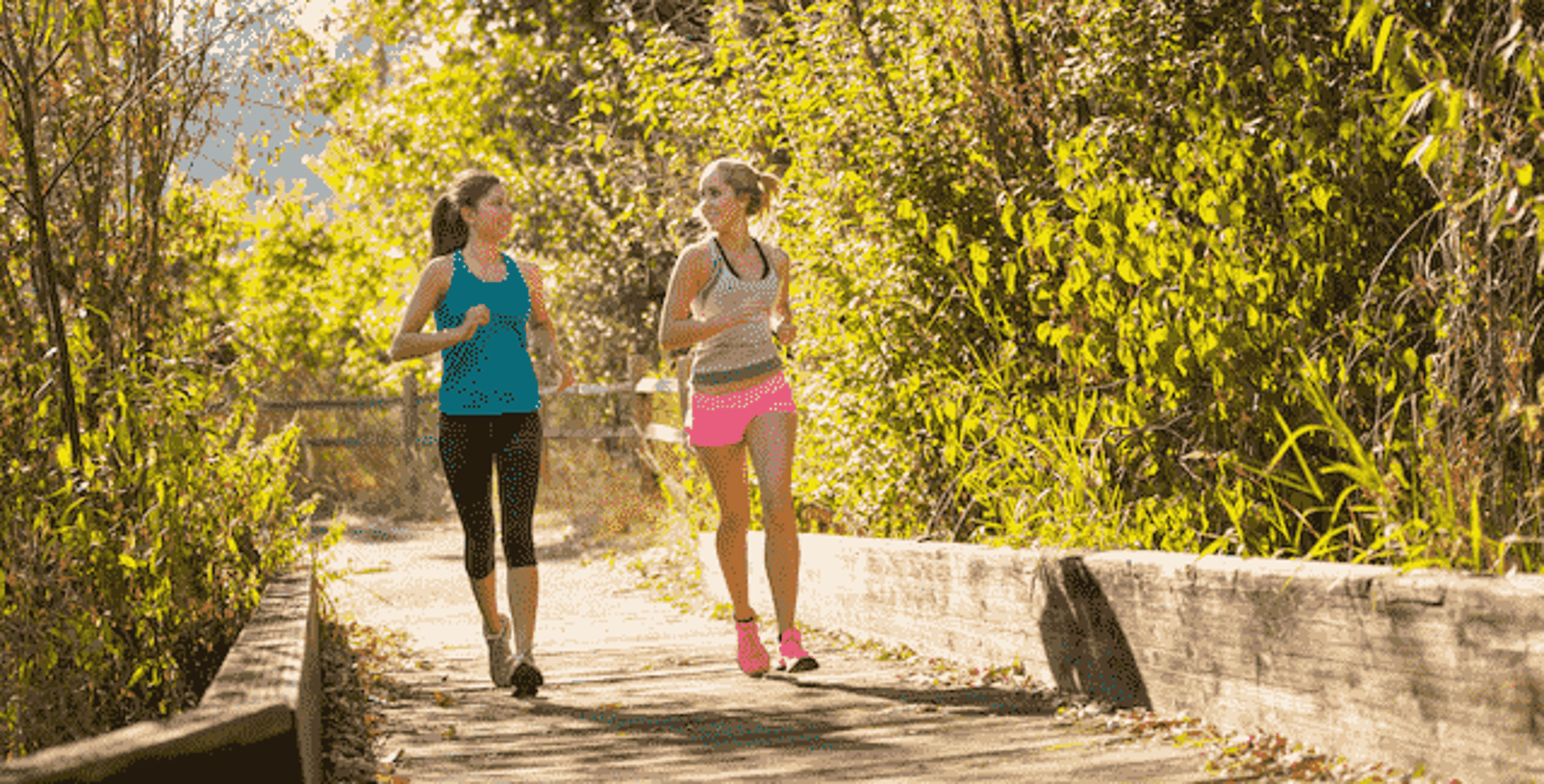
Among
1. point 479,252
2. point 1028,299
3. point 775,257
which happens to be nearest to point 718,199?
point 775,257

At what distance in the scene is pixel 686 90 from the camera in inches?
351

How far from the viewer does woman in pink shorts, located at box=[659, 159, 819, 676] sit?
214 inches

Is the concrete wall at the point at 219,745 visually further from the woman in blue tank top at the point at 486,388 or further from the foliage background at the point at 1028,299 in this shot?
the woman in blue tank top at the point at 486,388

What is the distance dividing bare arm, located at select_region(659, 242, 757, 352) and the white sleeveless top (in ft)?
0.11

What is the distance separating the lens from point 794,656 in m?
5.60

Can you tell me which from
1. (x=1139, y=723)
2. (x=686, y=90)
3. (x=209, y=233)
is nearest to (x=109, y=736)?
(x=1139, y=723)

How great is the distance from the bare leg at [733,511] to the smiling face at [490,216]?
1.03m

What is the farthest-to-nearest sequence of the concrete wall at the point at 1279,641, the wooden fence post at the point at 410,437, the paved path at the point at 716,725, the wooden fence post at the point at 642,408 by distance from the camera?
1. the wooden fence post at the point at 410,437
2. the wooden fence post at the point at 642,408
3. the paved path at the point at 716,725
4. the concrete wall at the point at 1279,641

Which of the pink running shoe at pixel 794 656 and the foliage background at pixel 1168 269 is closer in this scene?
the foliage background at pixel 1168 269

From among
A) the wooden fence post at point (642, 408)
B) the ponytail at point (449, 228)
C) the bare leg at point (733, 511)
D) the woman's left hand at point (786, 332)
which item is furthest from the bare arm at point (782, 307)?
the wooden fence post at point (642, 408)

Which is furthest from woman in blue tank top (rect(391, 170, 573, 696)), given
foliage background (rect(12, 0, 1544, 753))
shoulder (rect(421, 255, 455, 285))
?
foliage background (rect(12, 0, 1544, 753))

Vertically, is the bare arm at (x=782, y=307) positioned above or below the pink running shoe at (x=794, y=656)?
above

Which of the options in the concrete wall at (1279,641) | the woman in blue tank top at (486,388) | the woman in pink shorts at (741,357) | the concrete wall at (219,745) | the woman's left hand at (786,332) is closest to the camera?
the concrete wall at (219,745)

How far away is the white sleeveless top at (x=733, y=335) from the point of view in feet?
17.8
